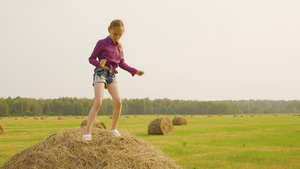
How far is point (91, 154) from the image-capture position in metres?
5.01

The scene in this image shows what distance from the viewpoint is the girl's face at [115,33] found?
5.70 meters

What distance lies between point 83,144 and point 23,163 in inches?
48.1

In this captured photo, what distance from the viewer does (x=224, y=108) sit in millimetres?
147875

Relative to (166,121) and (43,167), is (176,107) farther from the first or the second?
(43,167)

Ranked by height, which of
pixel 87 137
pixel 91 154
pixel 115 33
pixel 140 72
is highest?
pixel 115 33

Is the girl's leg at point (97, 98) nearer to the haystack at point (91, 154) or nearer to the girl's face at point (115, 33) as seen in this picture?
the haystack at point (91, 154)

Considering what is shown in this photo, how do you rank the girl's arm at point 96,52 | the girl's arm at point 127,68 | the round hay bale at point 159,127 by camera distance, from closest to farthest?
the girl's arm at point 96,52
the girl's arm at point 127,68
the round hay bale at point 159,127

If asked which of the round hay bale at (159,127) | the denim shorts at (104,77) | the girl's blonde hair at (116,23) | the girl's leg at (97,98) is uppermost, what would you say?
the girl's blonde hair at (116,23)

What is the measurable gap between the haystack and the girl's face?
78.9 inches

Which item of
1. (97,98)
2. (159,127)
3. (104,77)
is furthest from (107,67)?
(159,127)

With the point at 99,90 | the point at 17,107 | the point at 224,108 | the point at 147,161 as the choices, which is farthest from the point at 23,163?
the point at 224,108

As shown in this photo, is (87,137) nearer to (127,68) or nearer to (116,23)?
(127,68)

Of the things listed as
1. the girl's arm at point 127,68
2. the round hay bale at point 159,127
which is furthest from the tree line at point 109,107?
the girl's arm at point 127,68

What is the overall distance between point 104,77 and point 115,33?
37.4 inches
